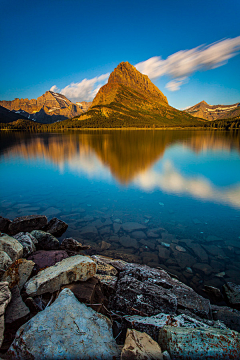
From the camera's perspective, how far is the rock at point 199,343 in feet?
11.0

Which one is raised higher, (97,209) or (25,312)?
(25,312)

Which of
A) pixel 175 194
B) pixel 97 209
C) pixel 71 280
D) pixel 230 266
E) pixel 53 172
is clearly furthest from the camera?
pixel 53 172

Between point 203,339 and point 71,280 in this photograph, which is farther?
point 71,280

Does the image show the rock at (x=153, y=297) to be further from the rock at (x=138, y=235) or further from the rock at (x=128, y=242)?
the rock at (x=138, y=235)

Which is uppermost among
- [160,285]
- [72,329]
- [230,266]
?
[72,329]

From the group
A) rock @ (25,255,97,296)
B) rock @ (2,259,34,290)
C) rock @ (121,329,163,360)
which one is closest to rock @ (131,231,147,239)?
rock @ (25,255,97,296)

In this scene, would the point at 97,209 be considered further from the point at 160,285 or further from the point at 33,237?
the point at 160,285

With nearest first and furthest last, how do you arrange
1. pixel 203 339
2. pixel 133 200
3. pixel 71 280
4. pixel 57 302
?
pixel 203 339 < pixel 57 302 < pixel 71 280 < pixel 133 200

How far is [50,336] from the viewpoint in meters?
3.36

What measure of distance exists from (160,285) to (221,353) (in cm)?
262

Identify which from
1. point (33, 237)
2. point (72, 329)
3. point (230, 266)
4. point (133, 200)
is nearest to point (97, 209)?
point (133, 200)

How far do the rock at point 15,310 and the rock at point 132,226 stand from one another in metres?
6.94

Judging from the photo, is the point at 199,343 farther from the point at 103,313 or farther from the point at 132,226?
the point at 132,226

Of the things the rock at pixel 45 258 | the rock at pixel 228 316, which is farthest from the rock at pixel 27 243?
the rock at pixel 228 316
